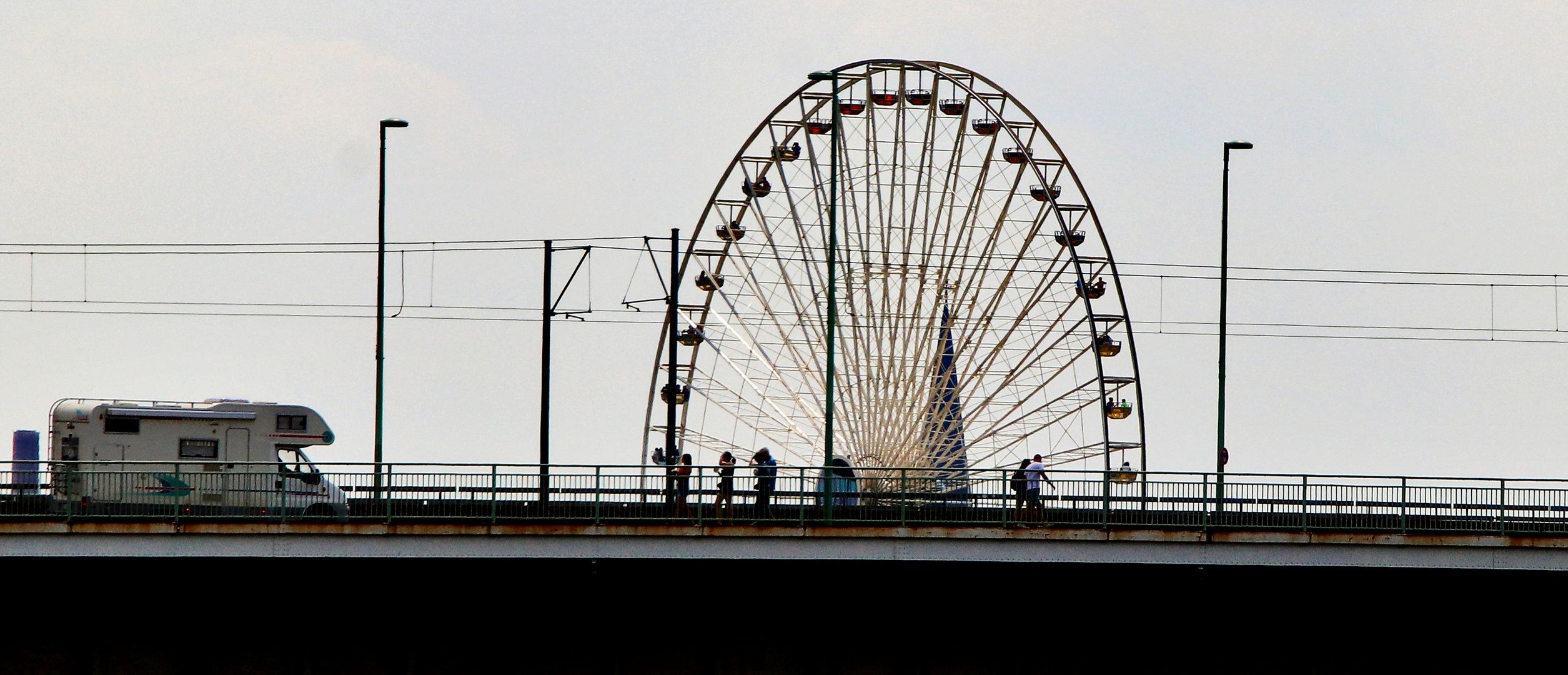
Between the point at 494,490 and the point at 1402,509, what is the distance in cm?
1412

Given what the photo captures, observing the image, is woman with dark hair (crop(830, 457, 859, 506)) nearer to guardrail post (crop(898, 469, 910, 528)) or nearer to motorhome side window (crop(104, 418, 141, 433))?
guardrail post (crop(898, 469, 910, 528))

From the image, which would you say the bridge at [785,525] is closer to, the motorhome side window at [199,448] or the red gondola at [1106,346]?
the motorhome side window at [199,448]

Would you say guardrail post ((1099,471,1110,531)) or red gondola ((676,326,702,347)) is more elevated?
red gondola ((676,326,702,347))

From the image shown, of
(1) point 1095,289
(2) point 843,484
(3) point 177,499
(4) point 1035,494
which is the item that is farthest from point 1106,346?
(3) point 177,499

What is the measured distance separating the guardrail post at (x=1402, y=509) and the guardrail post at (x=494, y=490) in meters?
13.8

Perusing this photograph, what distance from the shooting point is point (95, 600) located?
1238 inches

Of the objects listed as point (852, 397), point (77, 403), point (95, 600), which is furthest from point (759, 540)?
point (852, 397)

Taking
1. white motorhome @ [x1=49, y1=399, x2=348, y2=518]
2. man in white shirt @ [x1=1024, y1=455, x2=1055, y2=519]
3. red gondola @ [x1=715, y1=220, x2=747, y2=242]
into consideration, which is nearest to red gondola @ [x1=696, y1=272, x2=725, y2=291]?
red gondola @ [x1=715, y1=220, x2=747, y2=242]

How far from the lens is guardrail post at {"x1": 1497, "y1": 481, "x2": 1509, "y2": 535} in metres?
31.9

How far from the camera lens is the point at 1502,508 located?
32.4 m

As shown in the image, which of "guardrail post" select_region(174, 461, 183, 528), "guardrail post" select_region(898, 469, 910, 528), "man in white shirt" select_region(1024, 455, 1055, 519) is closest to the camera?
"guardrail post" select_region(174, 461, 183, 528)

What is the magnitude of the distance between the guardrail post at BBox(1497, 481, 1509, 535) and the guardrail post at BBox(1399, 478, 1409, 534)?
1.37m

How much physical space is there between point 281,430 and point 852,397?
59.1ft

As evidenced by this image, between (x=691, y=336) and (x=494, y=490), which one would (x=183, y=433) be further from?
(x=691, y=336)
